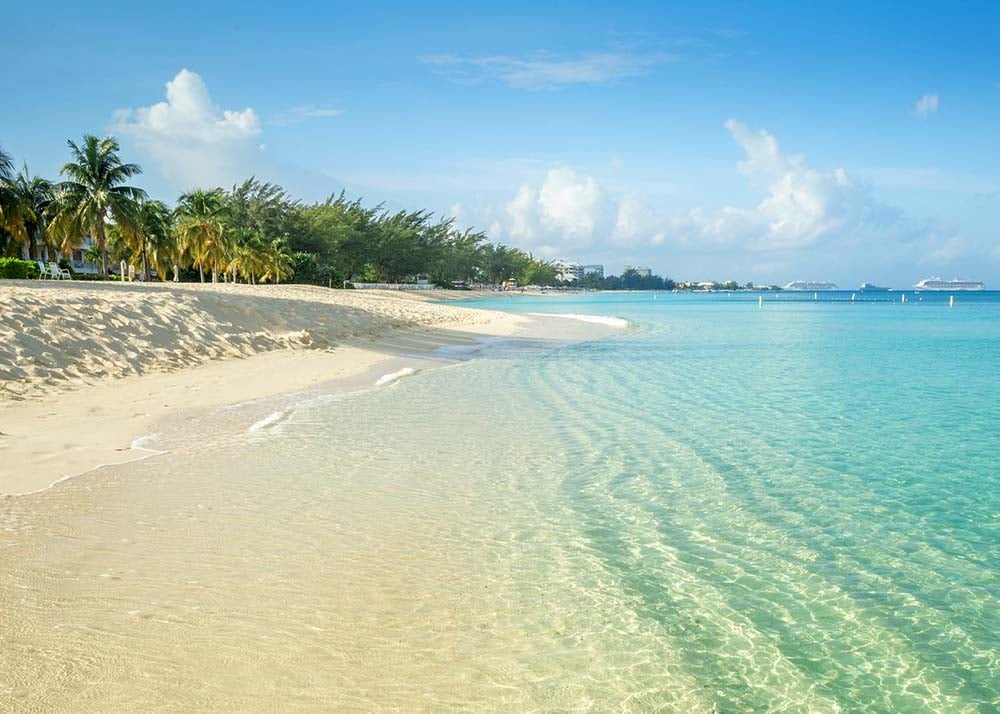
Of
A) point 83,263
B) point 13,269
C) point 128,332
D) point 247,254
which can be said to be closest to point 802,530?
point 128,332

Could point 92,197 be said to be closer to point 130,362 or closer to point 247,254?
point 247,254

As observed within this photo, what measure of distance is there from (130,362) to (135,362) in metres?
0.14

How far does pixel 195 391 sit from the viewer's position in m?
12.6

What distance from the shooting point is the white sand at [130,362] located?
27.6ft

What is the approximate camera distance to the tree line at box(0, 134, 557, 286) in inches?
1898

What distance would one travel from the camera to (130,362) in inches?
557

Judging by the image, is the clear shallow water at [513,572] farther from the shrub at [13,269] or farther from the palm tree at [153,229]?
the palm tree at [153,229]

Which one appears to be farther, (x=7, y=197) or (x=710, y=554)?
(x=7, y=197)

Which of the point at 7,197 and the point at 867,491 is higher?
the point at 7,197

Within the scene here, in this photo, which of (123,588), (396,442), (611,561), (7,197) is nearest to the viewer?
(123,588)

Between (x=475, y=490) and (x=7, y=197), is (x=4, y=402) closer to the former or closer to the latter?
(x=475, y=490)

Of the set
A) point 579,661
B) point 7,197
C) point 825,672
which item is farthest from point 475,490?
point 7,197

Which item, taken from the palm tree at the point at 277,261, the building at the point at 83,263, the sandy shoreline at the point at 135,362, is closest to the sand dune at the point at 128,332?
the sandy shoreline at the point at 135,362

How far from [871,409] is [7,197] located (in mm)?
54372
